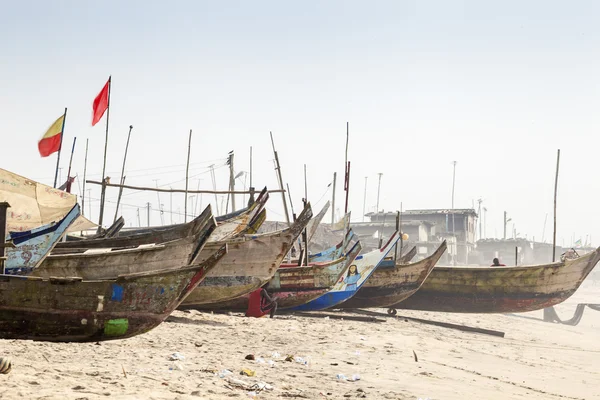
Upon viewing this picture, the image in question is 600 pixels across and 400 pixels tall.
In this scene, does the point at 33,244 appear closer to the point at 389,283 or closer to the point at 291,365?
the point at 291,365

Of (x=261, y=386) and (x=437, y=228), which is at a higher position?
(x=437, y=228)

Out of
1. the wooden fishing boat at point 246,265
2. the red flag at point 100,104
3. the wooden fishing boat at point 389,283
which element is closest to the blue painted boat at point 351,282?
the wooden fishing boat at point 389,283

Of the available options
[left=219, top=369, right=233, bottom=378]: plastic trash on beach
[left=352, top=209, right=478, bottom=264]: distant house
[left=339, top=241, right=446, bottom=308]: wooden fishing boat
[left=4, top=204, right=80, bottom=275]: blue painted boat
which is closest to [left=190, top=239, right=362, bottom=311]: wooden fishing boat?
[left=339, top=241, right=446, bottom=308]: wooden fishing boat

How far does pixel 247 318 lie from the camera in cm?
1243

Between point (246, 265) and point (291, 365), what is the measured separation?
4.83 m

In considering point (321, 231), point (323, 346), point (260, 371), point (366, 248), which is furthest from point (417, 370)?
point (366, 248)

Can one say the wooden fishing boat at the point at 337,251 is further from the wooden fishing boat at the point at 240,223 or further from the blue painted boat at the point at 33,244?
the blue painted boat at the point at 33,244

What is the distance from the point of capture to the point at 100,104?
16766 millimetres

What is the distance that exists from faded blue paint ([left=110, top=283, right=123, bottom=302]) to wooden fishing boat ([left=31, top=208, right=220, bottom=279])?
3.73 ft

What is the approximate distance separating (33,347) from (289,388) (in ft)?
Result: 11.0

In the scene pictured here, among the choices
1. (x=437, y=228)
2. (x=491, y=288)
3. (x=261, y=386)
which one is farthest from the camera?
(x=437, y=228)

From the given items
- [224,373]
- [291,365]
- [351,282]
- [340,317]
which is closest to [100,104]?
[351,282]

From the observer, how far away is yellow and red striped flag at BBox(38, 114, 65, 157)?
17000 mm

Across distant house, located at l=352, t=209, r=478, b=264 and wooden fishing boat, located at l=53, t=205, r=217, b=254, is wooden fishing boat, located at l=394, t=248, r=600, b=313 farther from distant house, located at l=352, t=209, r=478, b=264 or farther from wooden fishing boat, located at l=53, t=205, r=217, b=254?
distant house, located at l=352, t=209, r=478, b=264
